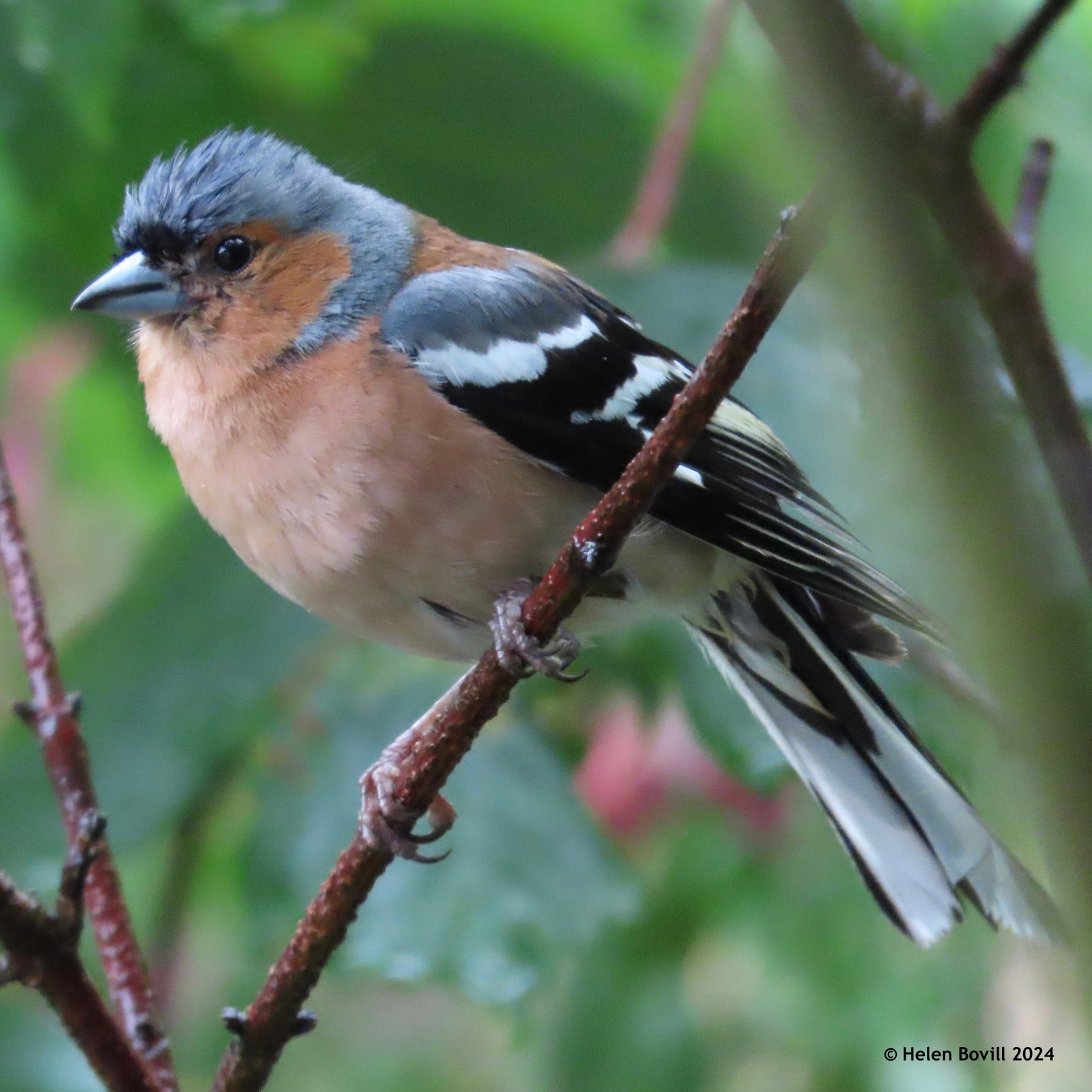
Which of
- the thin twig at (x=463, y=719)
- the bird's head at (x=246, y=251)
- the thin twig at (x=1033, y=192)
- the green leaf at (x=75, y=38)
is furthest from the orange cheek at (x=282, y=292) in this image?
the thin twig at (x=1033, y=192)

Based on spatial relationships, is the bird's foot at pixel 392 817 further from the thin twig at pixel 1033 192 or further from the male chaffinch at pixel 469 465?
the thin twig at pixel 1033 192

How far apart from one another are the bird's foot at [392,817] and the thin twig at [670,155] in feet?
2.98

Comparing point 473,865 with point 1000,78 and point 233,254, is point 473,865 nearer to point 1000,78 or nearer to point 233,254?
point 233,254

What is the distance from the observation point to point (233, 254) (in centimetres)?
215

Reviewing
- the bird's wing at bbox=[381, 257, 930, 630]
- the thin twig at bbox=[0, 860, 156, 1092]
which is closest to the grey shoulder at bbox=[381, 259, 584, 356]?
the bird's wing at bbox=[381, 257, 930, 630]

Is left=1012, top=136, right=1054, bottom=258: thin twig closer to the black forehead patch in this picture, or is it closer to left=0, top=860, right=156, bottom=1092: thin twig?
left=0, top=860, right=156, bottom=1092: thin twig

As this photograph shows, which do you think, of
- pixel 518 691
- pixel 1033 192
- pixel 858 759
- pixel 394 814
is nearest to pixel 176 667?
pixel 518 691

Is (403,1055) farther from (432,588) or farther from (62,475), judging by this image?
(432,588)

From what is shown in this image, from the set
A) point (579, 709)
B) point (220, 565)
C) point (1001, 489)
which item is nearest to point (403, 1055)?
point (579, 709)

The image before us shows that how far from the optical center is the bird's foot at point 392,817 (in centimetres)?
157

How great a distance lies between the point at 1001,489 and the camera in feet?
2.16

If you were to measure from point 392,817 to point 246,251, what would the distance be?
0.97 m

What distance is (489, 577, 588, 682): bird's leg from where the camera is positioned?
1.40 meters

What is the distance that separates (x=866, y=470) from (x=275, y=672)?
117 cm
